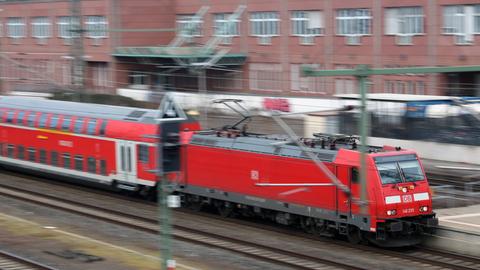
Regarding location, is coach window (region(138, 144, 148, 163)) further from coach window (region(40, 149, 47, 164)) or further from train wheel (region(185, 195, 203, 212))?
coach window (region(40, 149, 47, 164))

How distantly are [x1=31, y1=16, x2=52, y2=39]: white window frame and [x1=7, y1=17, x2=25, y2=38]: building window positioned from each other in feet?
4.99

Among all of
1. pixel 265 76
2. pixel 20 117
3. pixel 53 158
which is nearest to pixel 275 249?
pixel 53 158

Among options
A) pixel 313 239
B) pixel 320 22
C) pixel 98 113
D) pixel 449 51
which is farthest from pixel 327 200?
pixel 320 22

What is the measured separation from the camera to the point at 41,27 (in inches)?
2714

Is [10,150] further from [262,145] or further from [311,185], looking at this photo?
[311,185]

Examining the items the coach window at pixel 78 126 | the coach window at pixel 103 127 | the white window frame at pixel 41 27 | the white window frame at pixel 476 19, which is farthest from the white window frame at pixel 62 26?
the coach window at pixel 103 127

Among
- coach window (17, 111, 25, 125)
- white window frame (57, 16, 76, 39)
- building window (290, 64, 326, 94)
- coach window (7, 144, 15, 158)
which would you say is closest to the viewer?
coach window (17, 111, 25, 125)

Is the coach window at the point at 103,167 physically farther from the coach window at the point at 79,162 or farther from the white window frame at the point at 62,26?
the white window frame at the point at 62,26

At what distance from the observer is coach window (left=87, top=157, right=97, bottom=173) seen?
2836 cm

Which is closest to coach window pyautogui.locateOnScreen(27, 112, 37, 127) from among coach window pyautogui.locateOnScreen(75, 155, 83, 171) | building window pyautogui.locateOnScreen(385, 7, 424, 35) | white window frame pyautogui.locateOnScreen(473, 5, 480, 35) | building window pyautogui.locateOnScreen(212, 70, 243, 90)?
coach window pyautogui.locateOnScreen(75, 155, 83, 171)

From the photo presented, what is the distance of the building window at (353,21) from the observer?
163ft

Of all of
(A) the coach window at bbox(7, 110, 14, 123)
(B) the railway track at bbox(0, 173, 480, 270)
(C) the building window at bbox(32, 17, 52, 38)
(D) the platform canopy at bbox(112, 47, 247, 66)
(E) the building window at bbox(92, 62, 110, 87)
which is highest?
(C) the building window at bbox(32, 17, 52, 38)

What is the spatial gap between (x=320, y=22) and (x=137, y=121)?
28.5m

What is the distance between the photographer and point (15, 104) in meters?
32.9
